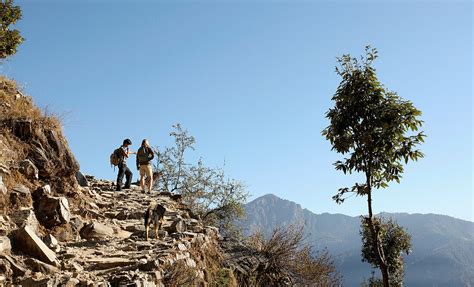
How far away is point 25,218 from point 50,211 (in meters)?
1.03

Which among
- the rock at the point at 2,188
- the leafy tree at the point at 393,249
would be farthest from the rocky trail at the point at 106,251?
the leafy tree at the point at 393,249

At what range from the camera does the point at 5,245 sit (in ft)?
23.3

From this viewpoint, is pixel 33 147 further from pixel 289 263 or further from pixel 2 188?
pixel 289 263

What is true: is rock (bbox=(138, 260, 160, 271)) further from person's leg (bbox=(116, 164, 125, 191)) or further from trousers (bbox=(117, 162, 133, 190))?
person's leg (bbox=(116, 164, 125, 191))

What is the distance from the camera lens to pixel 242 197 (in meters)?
32.5

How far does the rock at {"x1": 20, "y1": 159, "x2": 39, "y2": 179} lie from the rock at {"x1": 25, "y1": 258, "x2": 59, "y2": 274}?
3903mm

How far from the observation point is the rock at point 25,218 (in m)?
8.59

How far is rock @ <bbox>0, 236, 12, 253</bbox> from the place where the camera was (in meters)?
6.97

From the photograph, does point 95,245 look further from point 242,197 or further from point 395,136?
point 242,197

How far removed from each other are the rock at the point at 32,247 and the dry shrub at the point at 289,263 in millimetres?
7056

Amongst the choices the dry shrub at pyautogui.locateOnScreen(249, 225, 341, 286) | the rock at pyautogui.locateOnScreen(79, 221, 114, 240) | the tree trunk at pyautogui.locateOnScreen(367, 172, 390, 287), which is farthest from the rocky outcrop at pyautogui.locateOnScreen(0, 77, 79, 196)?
the tree trunk at pyautogui.locateOnScreen(367, 172, 390, 287)

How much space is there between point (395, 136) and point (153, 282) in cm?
632

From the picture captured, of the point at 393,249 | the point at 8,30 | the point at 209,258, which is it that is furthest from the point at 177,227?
the point at 393,249

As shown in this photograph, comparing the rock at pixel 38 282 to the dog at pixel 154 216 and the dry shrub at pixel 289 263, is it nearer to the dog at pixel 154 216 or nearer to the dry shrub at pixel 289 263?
the dog at pixel 154 216
